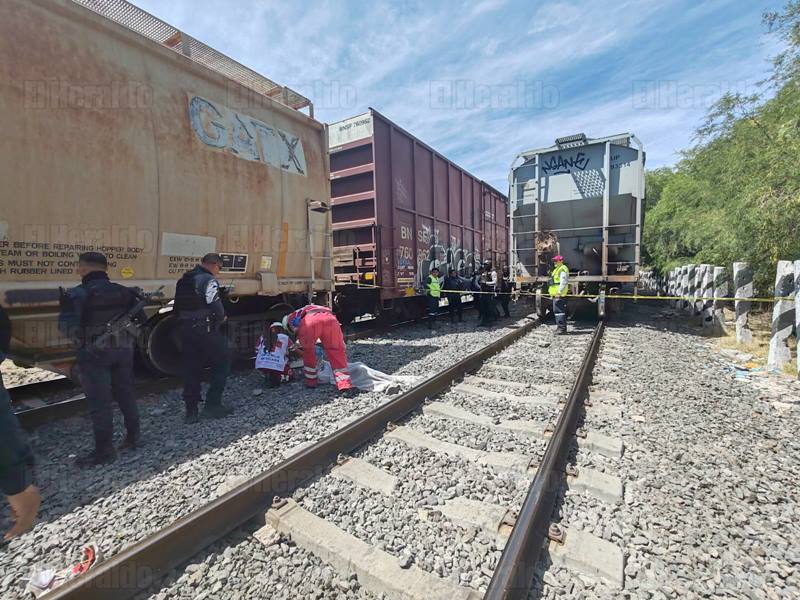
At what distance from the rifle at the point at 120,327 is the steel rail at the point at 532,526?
3200 mm

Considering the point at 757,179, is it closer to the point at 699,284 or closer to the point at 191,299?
the point at 699,284

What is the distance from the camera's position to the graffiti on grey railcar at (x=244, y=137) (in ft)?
15.4

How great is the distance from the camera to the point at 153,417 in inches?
158

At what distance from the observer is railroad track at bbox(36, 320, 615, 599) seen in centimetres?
188

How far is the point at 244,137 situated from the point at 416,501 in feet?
15.7

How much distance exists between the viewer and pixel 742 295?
6906mm

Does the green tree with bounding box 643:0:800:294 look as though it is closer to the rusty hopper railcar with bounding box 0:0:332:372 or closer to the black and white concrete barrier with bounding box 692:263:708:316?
the black and white concrete barrier with bounding box 692:263:708:316

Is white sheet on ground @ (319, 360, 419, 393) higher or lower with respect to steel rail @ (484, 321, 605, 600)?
higher

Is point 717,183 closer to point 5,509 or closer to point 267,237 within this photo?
point 267,237


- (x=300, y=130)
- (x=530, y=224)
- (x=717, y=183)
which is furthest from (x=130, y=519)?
(x=717, y=183)

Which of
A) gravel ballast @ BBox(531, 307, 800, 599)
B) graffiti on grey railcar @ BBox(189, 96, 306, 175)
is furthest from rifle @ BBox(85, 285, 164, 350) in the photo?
Answer: gravel ballast @ BBox(531, 307, 800, 599)

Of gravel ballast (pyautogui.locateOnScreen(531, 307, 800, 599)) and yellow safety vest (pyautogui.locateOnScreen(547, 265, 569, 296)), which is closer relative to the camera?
gravel ballast (pyautogui.locateOnScreen(531, 307, 800, 599))

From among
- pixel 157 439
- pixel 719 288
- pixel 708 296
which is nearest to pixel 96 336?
pixel 157 439

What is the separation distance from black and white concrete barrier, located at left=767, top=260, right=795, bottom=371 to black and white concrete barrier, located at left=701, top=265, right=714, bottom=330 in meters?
3.66
